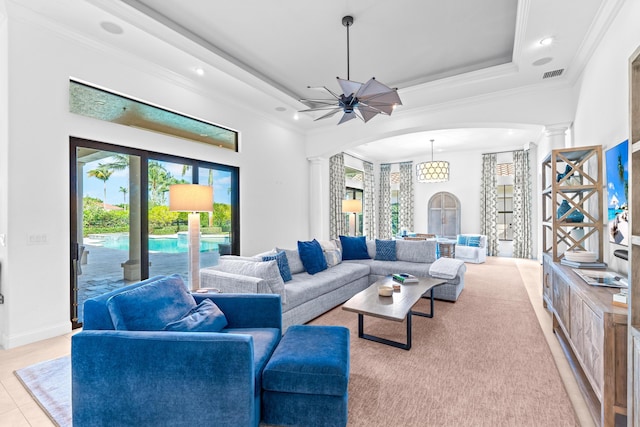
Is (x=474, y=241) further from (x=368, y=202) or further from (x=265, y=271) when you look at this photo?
(x=265, y=271)

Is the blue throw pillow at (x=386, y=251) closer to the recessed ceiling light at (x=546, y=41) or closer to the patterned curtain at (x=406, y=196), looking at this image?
the recessed ceiling light at (x=546, y=41)

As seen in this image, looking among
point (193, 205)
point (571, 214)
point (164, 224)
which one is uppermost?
point (193, 205)

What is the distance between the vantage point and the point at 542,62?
379cm

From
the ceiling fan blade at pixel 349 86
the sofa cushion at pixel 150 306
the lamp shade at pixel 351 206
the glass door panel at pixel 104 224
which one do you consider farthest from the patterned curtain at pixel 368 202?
the sofa cushion at pixel 150 306

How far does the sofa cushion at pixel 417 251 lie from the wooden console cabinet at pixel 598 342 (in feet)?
7.54

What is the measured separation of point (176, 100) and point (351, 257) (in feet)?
12.0

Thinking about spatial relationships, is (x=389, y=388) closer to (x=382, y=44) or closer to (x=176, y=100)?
(x=382, y=44)

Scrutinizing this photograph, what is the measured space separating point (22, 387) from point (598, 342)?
3.91m

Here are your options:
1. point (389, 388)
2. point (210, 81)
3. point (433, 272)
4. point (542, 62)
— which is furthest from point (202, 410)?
point (542, 62)

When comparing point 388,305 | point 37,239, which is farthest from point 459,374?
point 37,239

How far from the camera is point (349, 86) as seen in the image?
116 inches

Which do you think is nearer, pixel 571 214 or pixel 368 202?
pixel 571 214

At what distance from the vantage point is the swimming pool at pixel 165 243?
12.2 ft

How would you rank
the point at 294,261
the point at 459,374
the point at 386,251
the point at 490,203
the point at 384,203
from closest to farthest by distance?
the point at 459,374, the point at 294,261, the point at 386,251, the point at 490,203, the point at 384,203
